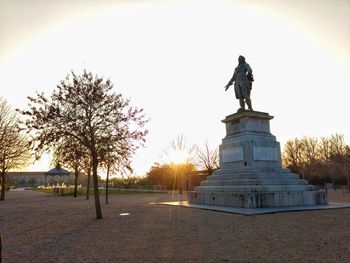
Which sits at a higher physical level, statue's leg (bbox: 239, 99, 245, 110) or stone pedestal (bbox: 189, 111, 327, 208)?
statue's leg (bbox: 239, 99, 245, 110)

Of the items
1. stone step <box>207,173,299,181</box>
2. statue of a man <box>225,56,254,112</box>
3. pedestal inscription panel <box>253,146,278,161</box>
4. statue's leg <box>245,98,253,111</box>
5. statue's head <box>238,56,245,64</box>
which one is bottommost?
stone step <box>207,173,299,181</box>

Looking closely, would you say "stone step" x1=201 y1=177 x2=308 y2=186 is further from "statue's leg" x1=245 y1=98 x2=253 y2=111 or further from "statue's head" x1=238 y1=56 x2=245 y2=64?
"statue's head" x1=238 y1=56 x2=245 y2=64

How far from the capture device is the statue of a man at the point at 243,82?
18.3 metres

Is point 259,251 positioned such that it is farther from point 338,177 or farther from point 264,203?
point 338,177

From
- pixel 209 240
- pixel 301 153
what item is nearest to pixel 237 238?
pixel 209 240

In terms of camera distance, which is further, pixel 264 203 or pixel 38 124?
pixel 264 203

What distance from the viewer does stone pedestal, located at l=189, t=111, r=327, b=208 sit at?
14547mm

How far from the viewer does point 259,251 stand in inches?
258

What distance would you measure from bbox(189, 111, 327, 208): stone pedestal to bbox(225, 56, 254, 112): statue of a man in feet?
3.42

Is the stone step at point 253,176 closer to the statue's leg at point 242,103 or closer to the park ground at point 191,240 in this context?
the park ground at point 191,240

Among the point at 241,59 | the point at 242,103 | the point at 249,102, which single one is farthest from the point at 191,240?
the point at 241,59

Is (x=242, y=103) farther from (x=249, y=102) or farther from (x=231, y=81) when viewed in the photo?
(x=231, y=81)

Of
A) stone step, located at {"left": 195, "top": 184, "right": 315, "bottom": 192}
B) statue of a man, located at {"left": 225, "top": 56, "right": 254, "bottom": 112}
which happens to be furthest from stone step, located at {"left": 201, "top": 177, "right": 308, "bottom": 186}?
statue of a man, located at {"left": 225, "top": 56, "right": 254, "bottom": 112}

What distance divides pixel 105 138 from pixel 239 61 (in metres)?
10.3
